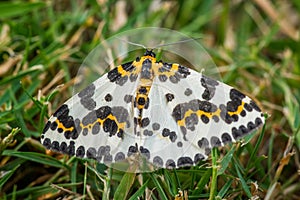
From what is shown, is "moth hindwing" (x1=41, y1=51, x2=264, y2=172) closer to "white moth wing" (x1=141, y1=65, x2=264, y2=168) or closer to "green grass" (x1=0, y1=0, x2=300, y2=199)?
"white moth wing" (x1=141, y1=65, x2=264, y2=168)

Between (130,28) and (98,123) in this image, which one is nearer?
(98,123)

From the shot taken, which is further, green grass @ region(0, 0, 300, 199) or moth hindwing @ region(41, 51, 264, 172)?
green grass @ region(0, 0, 300, 199)

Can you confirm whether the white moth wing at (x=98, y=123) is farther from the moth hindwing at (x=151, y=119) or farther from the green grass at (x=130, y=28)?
the green grass at (x=130, y=28)

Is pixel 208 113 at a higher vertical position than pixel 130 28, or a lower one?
lower

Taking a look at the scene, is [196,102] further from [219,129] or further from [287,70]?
[287,70]

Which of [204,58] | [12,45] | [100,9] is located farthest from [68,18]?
[204,58]

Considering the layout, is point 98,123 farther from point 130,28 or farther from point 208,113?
point 130,28

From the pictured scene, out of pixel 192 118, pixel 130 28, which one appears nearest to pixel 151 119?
pixel 192 118

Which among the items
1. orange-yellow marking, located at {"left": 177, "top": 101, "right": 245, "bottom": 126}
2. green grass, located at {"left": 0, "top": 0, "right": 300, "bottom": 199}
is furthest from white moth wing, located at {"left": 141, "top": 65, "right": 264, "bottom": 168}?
green grass, located at {"left": 0, "top": 0, "right": 300, "bottom": 199}
